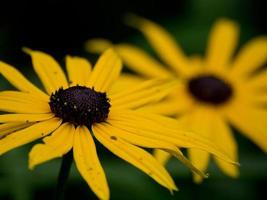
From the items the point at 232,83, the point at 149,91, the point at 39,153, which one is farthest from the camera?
the point at 232,83

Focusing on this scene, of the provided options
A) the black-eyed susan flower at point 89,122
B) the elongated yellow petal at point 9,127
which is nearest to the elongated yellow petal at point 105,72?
the black-eyed susan flower at point 89,122

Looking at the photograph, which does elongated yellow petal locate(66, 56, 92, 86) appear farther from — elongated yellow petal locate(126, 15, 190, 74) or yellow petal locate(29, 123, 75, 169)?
elongated yellow petal locate(126, 15, 190, 74)

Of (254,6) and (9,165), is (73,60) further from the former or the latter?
(254,6)

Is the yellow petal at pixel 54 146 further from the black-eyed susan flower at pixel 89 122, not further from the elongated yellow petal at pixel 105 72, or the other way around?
the elongated yellow petal at pixel 105 72

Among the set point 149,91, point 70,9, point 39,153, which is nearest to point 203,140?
point 149,91

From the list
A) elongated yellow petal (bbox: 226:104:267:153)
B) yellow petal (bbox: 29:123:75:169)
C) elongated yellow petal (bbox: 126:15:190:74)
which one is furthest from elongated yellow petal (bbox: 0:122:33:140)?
elongated yellow petal (bbox: 126:15:190:74)
